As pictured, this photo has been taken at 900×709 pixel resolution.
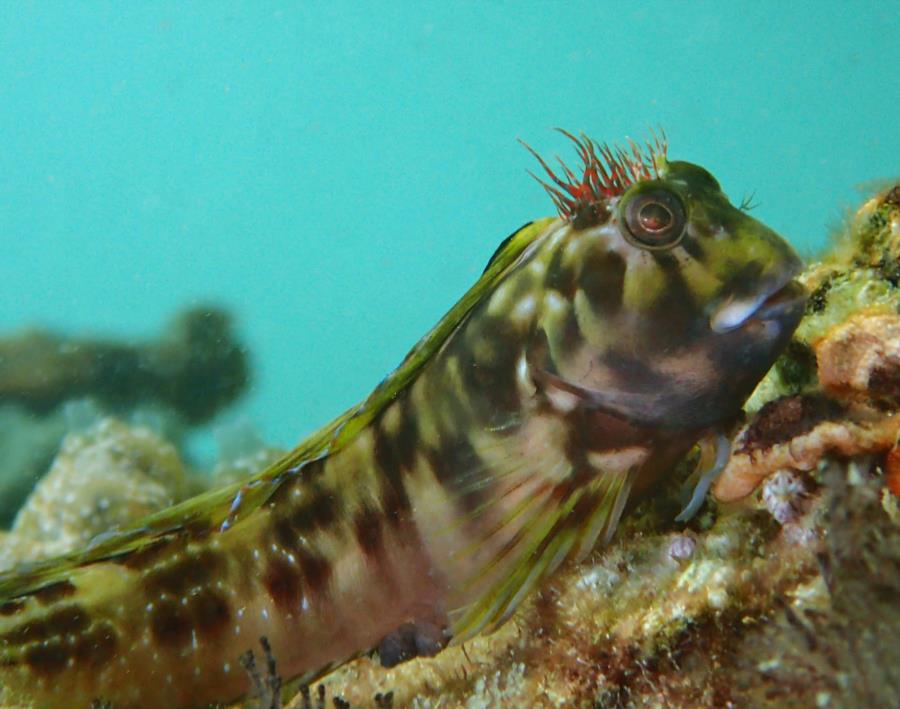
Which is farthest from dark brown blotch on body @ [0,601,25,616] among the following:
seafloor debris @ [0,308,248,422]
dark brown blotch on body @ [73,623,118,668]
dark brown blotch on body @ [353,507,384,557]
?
seafloor debris @ [0,308,248,422]

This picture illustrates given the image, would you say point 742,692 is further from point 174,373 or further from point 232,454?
point 174,373

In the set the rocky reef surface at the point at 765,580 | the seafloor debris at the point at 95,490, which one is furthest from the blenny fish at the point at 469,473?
the seafloor debris at the point at 95,490

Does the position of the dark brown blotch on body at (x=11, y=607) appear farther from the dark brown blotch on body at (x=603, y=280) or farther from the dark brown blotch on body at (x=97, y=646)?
the dark brown blotch on body at (x=603, y=280)

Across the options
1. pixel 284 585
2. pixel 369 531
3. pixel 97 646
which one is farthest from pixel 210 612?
pixel 369 531

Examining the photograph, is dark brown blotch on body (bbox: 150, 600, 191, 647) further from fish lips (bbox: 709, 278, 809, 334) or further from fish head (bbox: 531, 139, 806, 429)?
fish lips (bbox: 709, 278, 809, 334)

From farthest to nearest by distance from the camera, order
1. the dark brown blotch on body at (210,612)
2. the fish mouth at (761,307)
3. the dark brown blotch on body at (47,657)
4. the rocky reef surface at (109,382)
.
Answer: the rocky reef surface at (109,382) → the dark brown blotch on body at (210,612) → the dark brown blotch on body at (47,657) → the fish mouth at (761,307)

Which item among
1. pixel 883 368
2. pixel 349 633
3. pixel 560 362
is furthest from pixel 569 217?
pixel 349 633

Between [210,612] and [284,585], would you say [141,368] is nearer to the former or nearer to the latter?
[210,612]
